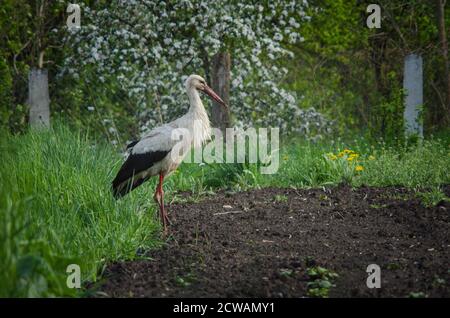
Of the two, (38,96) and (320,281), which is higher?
(38,96)

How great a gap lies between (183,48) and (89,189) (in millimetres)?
4535

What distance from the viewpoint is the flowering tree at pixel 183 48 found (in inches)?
372

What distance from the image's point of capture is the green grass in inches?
146

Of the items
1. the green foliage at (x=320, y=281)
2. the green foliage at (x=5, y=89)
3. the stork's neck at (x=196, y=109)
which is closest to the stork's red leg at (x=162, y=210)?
the stork's neck at (x=196, y=109)

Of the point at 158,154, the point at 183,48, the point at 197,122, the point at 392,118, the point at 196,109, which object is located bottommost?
the point at 158,154

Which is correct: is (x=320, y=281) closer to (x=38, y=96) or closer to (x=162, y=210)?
(x=162, y=210)

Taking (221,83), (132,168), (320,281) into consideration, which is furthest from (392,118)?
(320,281)

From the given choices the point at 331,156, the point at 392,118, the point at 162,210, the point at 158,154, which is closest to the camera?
the point at 162,210

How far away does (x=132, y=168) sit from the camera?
20.5ft

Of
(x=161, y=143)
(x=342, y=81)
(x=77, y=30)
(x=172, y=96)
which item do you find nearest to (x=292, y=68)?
(x=342, y=81)

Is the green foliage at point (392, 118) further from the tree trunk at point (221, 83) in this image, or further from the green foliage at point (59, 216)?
the green foliage at point (59, 216)

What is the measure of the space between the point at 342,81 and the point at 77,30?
5.36 metres

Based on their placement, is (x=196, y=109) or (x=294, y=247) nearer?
(x=294, y=247)

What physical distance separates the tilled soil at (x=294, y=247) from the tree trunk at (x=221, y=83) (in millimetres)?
2755
